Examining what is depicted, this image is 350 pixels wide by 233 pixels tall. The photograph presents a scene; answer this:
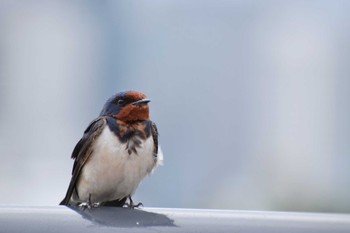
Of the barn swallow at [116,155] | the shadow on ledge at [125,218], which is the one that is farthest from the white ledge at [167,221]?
the barn swallow at [116,155]

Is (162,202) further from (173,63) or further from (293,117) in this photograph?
(293,117)

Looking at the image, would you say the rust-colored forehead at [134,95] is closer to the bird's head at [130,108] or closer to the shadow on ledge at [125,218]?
the bird's head at [130,108]

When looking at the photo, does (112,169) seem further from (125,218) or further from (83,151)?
(125,218)

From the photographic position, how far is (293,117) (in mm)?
5371

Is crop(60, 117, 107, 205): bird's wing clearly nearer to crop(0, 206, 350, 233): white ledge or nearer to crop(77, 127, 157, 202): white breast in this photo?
crop(77, 127, 157, 202): white breast

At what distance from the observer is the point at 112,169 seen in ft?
5.45

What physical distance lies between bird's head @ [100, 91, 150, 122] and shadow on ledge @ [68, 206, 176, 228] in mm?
644

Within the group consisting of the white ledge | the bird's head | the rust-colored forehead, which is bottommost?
the white ledge

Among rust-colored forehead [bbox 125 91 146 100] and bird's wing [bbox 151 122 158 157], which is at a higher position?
rust-colored forehead [bbox 125 91 146 100]

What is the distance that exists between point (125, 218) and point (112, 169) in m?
0.65

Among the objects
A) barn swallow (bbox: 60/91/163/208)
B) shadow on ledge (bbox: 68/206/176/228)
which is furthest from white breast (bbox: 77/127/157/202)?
shadow on ledge (bbox: 68/206/176/228)

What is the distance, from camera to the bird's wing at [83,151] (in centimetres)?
168

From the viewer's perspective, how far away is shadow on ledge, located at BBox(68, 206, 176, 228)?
0.99 m

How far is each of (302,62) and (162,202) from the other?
5.91 feet
